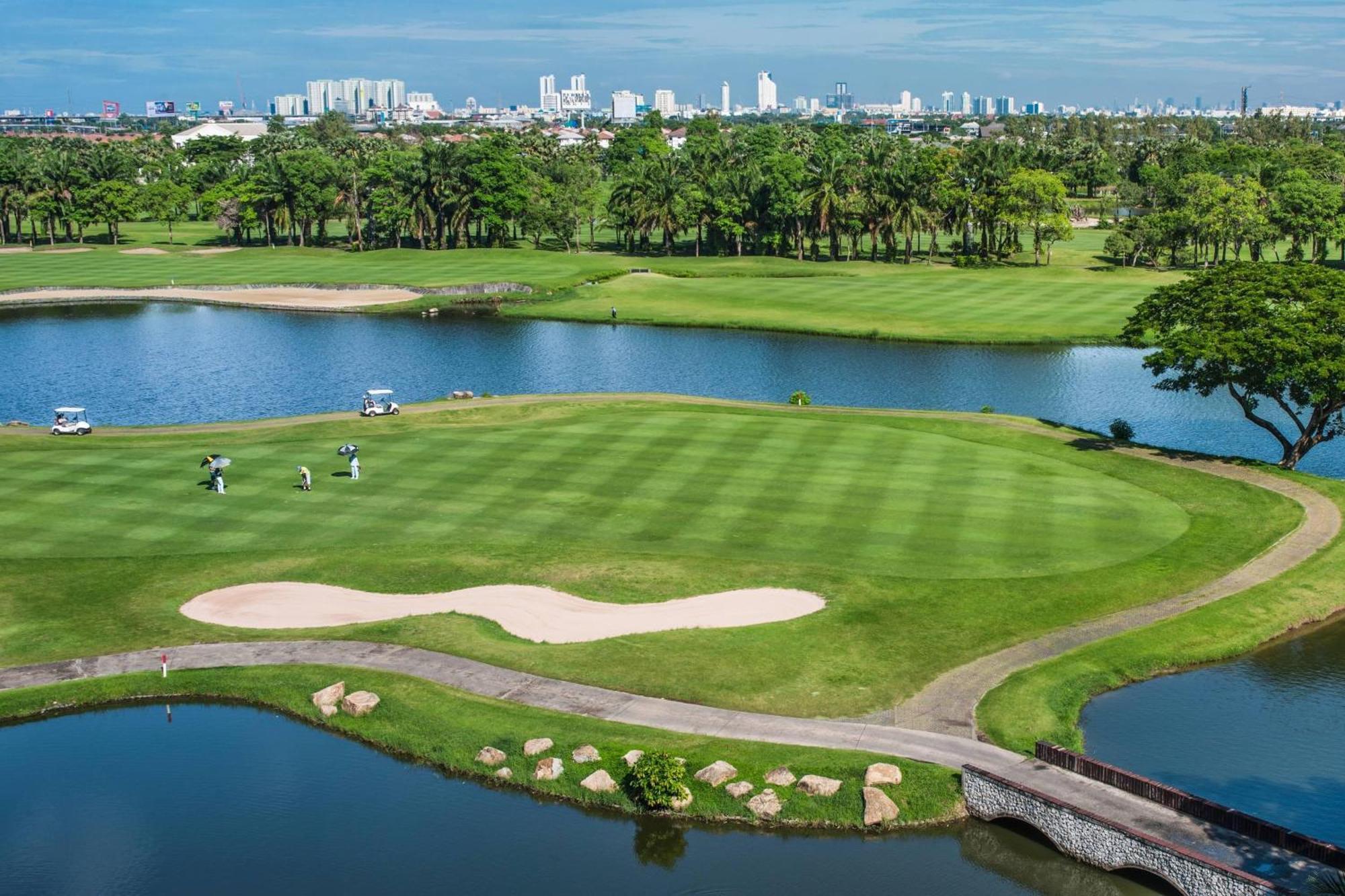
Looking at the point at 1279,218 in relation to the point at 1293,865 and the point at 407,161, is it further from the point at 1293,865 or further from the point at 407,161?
the point at 1293,865

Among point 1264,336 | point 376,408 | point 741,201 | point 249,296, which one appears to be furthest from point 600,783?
point 741,201

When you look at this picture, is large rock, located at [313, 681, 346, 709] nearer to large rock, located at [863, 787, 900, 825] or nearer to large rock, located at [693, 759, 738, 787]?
large rock, located at [693, 759, 738, 787]

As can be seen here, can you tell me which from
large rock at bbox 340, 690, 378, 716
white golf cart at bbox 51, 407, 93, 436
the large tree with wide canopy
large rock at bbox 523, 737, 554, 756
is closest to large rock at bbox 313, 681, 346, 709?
large rock at bbox 340, 690, 378, 716

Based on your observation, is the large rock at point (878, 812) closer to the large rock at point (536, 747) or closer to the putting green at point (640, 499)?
the large rock at point (536, 747)

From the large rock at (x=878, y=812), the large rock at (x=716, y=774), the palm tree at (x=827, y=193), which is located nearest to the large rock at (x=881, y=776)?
the large rock at (x=878, y=812)

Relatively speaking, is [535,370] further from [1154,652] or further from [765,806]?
[765,806]

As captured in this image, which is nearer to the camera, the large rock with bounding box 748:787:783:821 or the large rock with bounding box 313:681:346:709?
the large rock with bounding box 748:787:783:821
